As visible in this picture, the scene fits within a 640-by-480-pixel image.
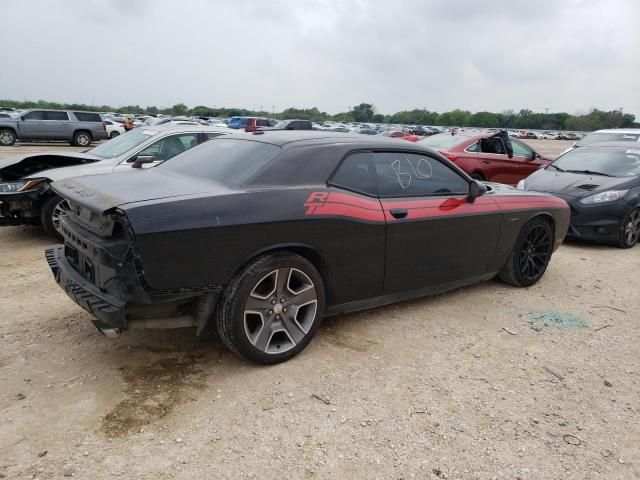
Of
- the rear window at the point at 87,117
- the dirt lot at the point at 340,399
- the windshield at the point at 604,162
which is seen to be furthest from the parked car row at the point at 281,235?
the rear window at the point at 87,117

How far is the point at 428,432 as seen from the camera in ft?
9.05

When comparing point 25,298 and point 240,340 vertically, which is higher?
point 240,340

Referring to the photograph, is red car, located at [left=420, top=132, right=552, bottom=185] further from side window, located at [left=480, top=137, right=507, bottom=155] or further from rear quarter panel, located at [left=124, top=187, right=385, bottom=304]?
rear quarter panel, located at [left=124, top=187, right=385, bottom=304]

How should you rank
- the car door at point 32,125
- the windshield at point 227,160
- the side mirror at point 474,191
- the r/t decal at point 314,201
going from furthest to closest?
the car door at point 32,125
the side mirror at point 474,191
the windshield at point 227,160
the r/t decal at point 314,201

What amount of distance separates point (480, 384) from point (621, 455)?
2.77 feet

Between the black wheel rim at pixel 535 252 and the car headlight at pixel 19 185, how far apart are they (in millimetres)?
5446

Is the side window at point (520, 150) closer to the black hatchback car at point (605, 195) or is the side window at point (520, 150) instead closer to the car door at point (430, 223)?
A: the black hatchback car at point (605, 195)

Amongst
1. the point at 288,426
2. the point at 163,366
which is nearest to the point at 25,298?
the point at 163,366

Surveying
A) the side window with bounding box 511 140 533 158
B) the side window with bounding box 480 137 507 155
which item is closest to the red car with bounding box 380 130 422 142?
the side window with bounding box 511 140 533 158

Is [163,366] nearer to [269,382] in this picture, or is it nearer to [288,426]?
[269,382]

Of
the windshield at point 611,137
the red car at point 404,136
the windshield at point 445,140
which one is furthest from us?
the red car at point 404,136

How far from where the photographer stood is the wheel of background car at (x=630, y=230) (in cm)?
707

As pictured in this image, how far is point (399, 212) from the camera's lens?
3.85 m

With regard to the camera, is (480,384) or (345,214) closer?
(480,384)
